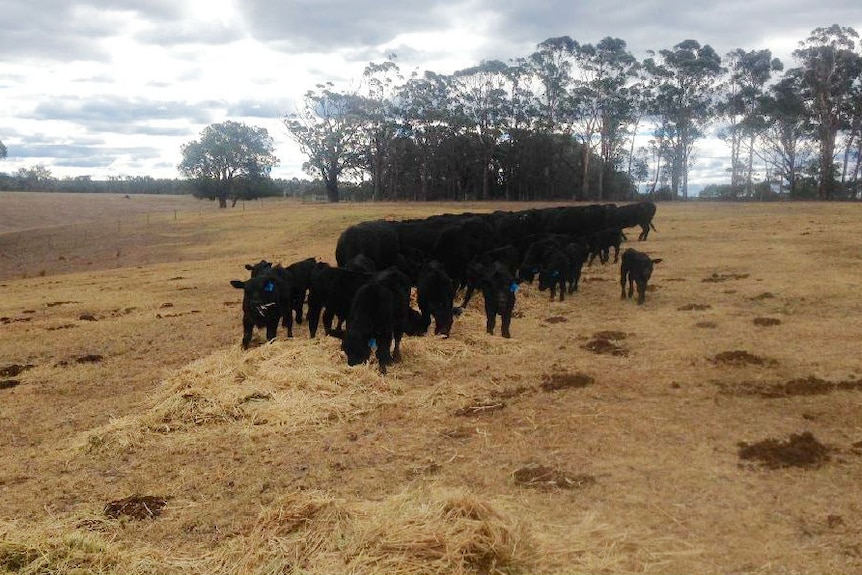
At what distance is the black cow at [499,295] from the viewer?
36.2 feet

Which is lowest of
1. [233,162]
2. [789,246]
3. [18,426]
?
[18,426]

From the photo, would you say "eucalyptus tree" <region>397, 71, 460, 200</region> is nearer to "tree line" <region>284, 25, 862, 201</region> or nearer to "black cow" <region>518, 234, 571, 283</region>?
"tree line" <region>284, 25, 862, 201</region>

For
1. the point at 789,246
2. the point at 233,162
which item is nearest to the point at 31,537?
the point at 789,246

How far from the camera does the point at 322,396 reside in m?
7.79

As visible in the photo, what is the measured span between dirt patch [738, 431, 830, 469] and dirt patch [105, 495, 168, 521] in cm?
498

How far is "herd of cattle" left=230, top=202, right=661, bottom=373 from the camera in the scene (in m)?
8.99

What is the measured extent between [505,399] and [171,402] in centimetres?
383

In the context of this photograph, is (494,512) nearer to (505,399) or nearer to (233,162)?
(505,399)

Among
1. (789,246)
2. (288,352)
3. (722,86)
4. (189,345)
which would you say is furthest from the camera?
(722,86)

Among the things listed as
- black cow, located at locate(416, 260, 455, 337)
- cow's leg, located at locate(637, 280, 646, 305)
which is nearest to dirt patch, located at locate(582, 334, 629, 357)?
black cow, located at locate(416, 260, 455, 337)

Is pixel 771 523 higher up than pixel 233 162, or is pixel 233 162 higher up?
pixel 233 162

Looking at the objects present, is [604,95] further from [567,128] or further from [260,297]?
[260,297]

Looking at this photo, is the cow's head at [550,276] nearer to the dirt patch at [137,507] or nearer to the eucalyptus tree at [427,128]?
the dirt patch at [137,507]

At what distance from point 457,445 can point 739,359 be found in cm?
471
